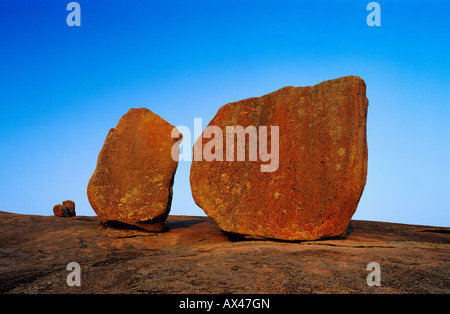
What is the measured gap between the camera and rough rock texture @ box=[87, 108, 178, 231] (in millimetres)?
5707

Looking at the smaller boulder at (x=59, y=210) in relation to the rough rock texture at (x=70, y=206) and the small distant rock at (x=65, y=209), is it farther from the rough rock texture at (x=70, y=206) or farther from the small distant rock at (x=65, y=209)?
the rough rock texture at (x=70, y=206)

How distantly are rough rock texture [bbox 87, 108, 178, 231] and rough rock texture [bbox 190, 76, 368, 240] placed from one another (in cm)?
95

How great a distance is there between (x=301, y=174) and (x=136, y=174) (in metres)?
3.07

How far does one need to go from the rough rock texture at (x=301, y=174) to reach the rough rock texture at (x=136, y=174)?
0.95 m

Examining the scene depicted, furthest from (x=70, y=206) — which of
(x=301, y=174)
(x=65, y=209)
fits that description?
(x=301, y=174)

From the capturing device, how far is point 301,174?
14.4ft

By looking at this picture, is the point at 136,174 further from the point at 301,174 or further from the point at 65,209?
the point at 65,209

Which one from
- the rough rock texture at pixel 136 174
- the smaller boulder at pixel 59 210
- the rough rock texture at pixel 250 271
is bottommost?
the smaller boulder at pixel 59 210

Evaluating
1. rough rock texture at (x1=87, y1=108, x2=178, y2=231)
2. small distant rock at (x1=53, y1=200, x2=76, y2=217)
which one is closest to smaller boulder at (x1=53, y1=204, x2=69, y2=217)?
small distant rock at (x1=53, y1=200, x2=76, y2=217)

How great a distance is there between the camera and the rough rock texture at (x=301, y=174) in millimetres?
4156

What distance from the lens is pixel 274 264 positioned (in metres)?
2.79

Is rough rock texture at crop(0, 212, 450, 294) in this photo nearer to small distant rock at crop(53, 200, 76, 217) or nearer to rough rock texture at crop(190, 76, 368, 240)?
rough rock texture at crop(190, 76, 368, 240)

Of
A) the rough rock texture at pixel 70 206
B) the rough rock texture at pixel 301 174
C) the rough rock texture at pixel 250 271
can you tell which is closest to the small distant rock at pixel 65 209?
the rough rock texture at pixel 70 206
